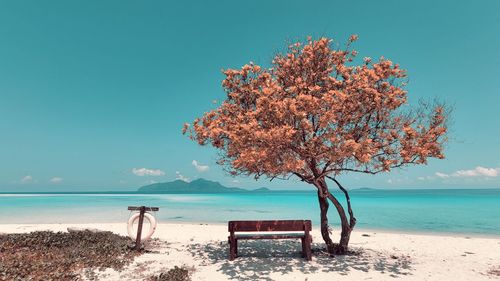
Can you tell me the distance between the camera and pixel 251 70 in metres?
13.3

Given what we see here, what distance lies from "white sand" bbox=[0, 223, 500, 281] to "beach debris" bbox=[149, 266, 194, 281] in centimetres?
33

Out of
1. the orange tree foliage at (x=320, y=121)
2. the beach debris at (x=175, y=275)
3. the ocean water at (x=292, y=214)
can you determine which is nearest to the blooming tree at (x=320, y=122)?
the orange tree foliage at (x=320, y=121)

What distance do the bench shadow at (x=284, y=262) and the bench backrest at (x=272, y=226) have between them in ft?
3.83

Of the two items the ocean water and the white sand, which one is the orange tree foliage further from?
the ocean water

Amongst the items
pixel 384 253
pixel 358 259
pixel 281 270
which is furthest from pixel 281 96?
pixel 384 253

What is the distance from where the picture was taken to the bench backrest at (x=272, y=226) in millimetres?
11844

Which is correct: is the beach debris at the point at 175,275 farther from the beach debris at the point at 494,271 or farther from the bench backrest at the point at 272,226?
the beach debris at the point at 494,271

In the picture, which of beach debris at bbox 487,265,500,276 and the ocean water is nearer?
beach debris at bbox 487,265,500,276

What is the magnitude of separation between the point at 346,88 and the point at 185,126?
6915 millimetres

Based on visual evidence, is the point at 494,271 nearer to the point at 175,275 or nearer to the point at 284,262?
the point at 284,262

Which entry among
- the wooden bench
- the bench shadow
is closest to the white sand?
the bench shadow

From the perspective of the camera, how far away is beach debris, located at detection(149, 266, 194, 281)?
934 centimetres

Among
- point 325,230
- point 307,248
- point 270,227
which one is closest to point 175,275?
point 270,227

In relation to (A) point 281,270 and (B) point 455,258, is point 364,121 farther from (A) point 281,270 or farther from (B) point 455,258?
(B) point 455,258
